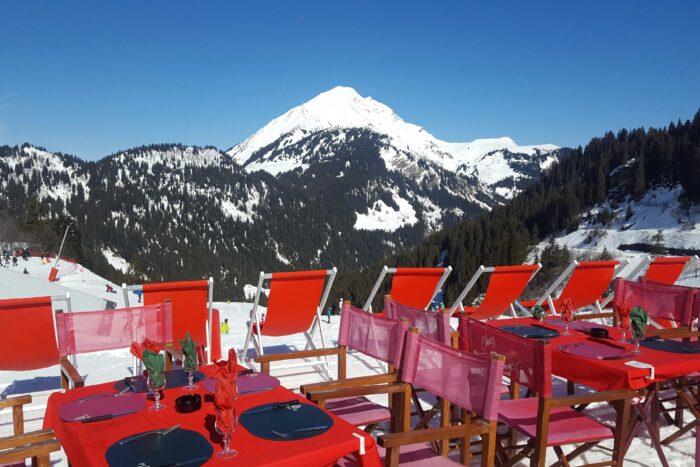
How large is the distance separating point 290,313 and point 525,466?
2.50 metres

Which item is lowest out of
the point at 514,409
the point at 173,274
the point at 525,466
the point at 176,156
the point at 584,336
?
the point at 173,274

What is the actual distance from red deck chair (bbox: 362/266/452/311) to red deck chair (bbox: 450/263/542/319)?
0.95 ft

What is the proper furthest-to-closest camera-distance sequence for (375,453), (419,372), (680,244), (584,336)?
1. (680,244)
2. (584,336)
3. (419,372)
4. (375,453)

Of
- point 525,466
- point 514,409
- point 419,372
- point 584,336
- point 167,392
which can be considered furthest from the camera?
point 584,336

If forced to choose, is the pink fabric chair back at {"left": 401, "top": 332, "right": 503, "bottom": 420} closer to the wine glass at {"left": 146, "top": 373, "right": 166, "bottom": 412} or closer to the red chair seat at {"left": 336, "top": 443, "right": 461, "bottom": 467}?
the red chair seat at {"left": 336, "top": 443, "right": 461, "bottom": 467}

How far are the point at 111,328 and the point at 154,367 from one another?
1.28 m

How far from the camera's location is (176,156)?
189 metres

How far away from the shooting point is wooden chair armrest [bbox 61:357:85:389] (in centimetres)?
253

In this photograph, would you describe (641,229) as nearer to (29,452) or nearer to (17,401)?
(17,401)

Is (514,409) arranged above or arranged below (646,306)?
below

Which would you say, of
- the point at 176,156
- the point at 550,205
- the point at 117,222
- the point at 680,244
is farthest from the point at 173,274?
the point at 176,156

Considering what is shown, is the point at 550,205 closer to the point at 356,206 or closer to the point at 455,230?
the point at 455,230

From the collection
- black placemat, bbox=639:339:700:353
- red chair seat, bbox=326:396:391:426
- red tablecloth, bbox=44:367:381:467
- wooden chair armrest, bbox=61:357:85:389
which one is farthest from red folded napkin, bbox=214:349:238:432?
black placemat, bbox=639:339:700:353

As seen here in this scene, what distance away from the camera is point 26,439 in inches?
72.5
